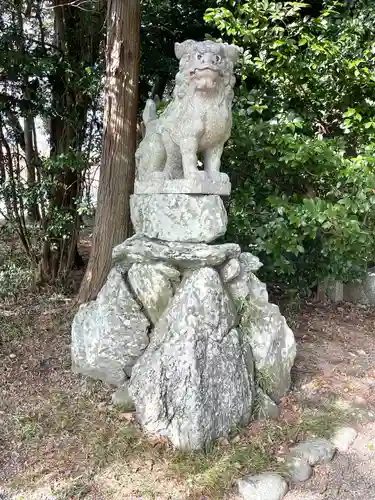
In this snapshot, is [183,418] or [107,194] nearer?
[183,418]

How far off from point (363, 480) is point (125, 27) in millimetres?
3579

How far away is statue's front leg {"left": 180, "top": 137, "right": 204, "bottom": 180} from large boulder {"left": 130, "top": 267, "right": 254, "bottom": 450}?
0.58 m

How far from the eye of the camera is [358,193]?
388 centimetres

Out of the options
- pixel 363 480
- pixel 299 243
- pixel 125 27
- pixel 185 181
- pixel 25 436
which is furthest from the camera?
pixel 299 243

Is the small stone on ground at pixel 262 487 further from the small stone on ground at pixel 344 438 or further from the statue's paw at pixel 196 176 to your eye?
the statue's paw at pixel 196 176

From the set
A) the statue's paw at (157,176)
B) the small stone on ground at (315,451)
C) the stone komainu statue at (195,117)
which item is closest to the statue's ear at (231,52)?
the stone komainu statue at (195,117)

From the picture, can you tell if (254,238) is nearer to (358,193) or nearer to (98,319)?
(358,193)

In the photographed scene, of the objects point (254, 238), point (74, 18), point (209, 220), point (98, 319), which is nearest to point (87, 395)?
point (98, 319)

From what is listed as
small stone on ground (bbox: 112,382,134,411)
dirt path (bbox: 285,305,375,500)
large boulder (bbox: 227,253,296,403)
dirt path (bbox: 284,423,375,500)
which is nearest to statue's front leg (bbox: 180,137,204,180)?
large boulder (bbox: 227,253,296,403)

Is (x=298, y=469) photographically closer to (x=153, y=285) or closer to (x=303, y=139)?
(x=153, y=285)

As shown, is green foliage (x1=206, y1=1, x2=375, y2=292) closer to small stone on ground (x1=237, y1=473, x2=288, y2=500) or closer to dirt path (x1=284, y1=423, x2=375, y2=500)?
dirt path (x1=284, y1=423, x2=375, y2=500)

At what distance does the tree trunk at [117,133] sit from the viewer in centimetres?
378

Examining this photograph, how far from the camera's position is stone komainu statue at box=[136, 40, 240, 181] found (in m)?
2.68

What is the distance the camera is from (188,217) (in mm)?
2844
